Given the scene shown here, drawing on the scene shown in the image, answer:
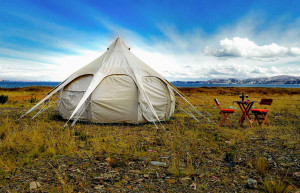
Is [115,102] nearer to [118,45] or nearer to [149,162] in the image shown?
[118,45]

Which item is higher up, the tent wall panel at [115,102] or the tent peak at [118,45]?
the tent peak at [118,45]

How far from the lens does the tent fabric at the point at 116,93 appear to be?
9438 millimetres

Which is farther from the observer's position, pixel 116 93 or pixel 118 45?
pixel 118 45

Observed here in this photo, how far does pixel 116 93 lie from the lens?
9570 mm

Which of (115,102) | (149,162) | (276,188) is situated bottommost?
(149,162)

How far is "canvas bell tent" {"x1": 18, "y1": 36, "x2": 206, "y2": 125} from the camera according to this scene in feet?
31.0

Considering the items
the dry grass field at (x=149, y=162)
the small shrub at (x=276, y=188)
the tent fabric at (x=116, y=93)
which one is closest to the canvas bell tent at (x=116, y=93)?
the tent fabric at (x=116, y=93)

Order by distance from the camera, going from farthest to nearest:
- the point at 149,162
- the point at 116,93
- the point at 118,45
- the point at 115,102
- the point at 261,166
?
1. the point at 118,45
2. the point at 116,93
3. the point at 115,102
4. the point at 149,162
5. the point at 261,166

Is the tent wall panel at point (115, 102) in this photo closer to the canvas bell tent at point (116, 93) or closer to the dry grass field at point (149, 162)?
the canvas bell tent at point (116, 93)

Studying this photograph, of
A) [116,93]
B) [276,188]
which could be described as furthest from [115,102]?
[276,188]

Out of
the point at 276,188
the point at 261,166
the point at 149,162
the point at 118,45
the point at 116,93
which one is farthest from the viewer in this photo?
the point at 118,45

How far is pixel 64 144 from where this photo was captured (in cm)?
626

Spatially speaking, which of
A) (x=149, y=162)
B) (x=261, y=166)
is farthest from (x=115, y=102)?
(x=261, y=166)

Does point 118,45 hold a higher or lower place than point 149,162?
higher
